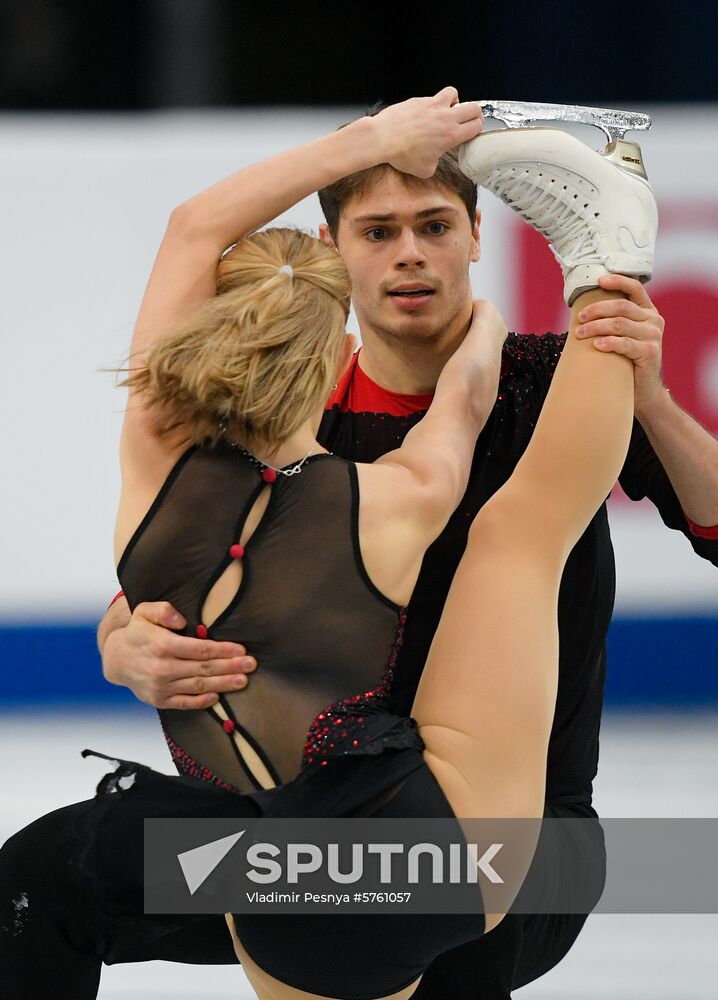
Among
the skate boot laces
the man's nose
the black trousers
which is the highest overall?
the skate boot laces

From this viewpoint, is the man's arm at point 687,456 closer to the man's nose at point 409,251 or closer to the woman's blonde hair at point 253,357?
the man's nose at point 409,251

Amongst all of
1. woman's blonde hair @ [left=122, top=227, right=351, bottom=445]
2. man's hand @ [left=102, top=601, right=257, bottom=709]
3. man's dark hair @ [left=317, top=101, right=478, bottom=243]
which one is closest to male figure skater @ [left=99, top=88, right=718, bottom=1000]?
man's dark hair @ [left=317, top=101, right=478, bottom=243]

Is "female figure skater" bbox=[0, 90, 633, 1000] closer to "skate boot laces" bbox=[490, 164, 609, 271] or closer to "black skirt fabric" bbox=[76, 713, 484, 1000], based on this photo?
"black skirt fabric" bbox=[76, 713, 484, 1000]

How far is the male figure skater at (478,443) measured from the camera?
6.47ft

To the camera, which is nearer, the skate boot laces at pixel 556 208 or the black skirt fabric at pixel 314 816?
the black skirt fabric at pixel 314 816

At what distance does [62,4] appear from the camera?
470 centimetres

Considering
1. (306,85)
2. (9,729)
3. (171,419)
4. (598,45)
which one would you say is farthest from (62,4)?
(171,419)

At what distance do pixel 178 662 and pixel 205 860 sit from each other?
0.77 ft

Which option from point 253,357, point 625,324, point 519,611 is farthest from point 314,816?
point 625,324

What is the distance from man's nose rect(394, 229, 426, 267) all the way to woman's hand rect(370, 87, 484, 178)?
416 mm

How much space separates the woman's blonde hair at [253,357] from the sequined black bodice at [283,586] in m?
0.05

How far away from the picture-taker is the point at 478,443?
2258 mm

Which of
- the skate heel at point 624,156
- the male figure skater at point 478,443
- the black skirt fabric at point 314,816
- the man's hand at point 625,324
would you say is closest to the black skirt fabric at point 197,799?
the black skirt fabric at point 314,816

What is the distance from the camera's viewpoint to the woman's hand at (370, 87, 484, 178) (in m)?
1.83
